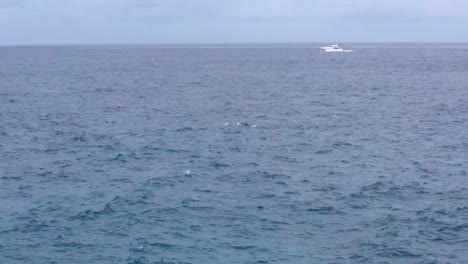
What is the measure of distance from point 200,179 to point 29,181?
51.6 feet

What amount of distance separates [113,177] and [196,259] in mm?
21222

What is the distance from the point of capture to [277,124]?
82.9 meters

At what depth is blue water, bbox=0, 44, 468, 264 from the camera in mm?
39188

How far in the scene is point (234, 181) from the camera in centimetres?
5438

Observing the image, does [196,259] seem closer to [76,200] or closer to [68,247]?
[68,247]

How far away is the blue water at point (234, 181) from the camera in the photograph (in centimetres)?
3919

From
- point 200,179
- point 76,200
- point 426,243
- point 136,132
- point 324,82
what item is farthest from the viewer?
point 324,82

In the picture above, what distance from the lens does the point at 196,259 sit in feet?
122

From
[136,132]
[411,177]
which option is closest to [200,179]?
[411,177]

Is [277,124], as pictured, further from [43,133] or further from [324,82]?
[324,82]

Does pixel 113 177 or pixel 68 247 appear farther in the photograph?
pixel 113 177

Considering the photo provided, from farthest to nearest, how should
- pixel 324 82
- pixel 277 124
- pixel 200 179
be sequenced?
pixel 324 82 < pixel 277 124 < pixel 200 179

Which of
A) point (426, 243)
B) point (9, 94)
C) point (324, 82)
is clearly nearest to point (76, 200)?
point (426, 243)

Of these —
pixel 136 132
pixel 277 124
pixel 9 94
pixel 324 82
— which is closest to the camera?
pixel 136 132
